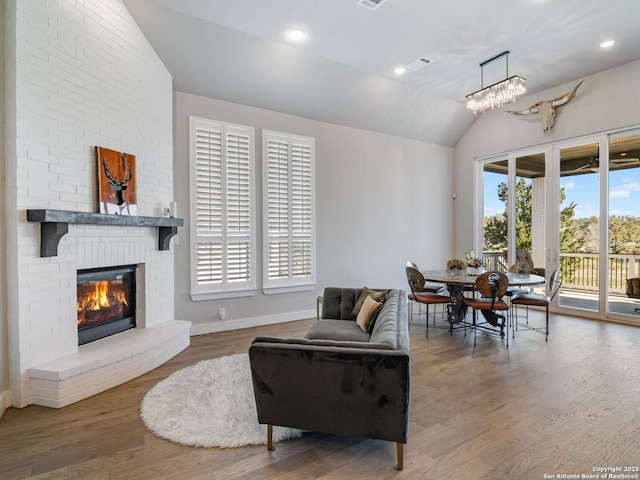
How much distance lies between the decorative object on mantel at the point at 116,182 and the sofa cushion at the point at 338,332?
238 cm

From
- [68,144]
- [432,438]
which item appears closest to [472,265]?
[432,438]

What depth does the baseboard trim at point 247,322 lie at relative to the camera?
4.87 metres

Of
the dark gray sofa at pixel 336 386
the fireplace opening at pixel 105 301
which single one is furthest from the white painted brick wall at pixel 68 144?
the dark gray sofa at pixel 336 386

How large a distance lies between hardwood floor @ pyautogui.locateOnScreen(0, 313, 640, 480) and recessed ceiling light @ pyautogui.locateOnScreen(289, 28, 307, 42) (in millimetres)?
4188

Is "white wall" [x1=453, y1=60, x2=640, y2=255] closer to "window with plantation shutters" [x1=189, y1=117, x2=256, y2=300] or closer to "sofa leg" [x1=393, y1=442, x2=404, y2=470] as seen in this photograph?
"window with plantation shutters" [x1=189, y1=117, x2=256, y2=300]

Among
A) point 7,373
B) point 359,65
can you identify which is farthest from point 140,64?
point 7,373

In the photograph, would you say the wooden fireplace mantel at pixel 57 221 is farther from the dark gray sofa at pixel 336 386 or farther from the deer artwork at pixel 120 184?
the dark gray sofa at pixel 336 386

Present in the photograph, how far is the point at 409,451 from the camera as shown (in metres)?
2.20

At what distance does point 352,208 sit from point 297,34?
9.82 ft

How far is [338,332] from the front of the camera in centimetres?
334

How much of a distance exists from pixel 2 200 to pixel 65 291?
90 centimetres

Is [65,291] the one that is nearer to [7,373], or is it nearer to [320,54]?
[7,373]

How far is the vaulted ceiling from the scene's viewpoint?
12.5ft

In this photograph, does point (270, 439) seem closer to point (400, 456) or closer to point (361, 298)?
point (400, 456)
